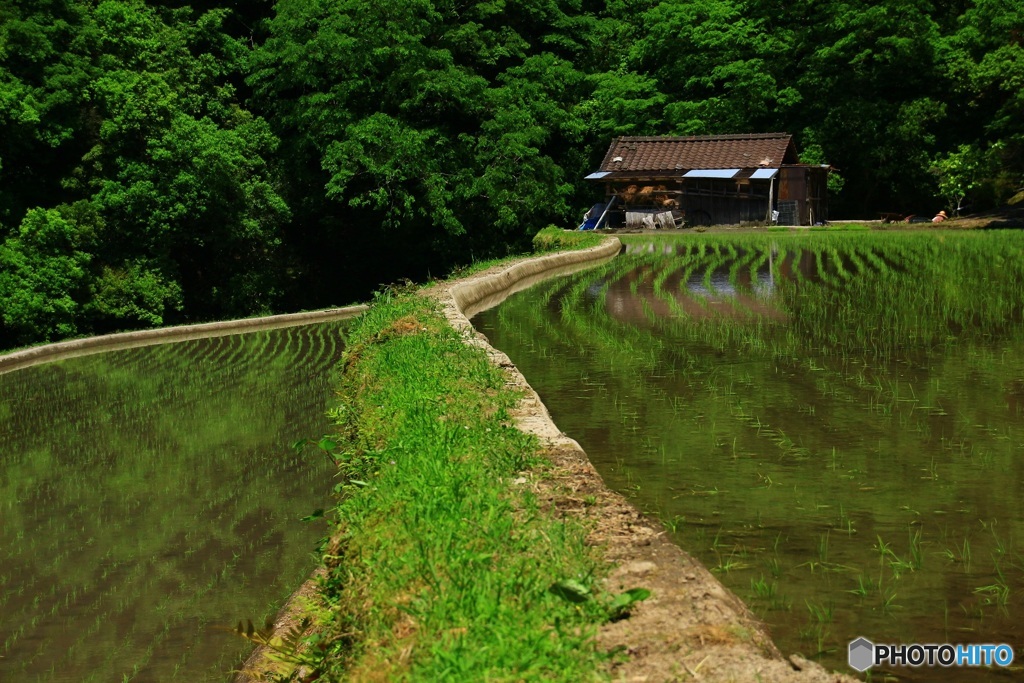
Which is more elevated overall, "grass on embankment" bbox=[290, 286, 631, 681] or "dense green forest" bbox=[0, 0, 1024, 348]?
"dense green forest" bbox=[0, 0, 1024, 348]

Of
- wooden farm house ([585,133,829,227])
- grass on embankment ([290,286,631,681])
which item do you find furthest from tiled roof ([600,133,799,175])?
grass on embankment ([290,286,631,681])

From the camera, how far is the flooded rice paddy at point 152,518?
5.93 m

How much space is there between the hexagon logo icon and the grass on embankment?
2.65ft

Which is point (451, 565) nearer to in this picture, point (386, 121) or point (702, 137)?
point (386, 121)

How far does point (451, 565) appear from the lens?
4.35 metres

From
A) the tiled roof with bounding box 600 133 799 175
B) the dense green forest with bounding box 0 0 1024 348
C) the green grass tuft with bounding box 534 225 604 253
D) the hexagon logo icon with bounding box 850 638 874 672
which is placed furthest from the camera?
the tiled roof with bounding box 600 133 799 175

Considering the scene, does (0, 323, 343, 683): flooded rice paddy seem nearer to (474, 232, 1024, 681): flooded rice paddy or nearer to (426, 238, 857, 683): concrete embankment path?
(426, 238, 857, 683): concrete embankment path

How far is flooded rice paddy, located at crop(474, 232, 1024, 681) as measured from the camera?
4594mm

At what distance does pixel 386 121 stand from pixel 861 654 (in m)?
31.0

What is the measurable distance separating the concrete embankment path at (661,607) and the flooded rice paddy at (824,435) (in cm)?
27

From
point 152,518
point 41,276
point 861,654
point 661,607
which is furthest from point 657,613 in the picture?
point 41,276

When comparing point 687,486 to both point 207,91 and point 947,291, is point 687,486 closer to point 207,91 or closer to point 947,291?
point 947,291

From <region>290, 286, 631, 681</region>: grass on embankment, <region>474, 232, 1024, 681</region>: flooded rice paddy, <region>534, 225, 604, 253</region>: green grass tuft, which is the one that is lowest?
<region>474, 232, 1024, 681</region>: flooded rice paddy

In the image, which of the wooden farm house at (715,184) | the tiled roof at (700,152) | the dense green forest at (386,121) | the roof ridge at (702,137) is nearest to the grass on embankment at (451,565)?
the dense green forest at (386,121)
